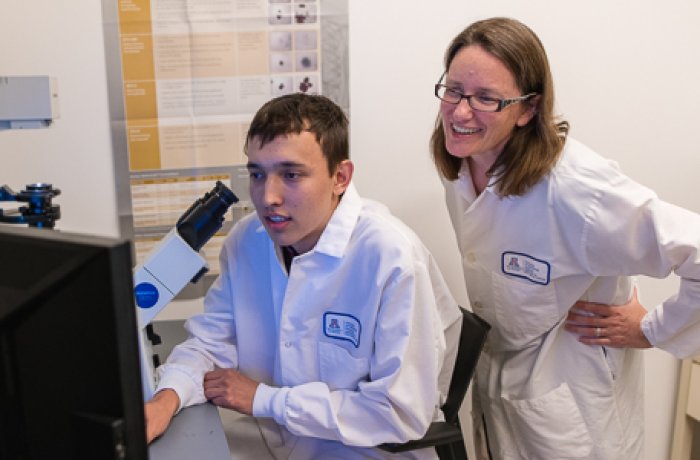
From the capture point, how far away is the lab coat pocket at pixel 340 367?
4.23ft

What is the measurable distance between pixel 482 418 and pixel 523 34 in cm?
97

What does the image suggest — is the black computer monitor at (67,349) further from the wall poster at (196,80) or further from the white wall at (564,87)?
the white wall at (564,87)

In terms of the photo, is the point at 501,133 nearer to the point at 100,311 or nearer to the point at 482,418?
the point at 482,418

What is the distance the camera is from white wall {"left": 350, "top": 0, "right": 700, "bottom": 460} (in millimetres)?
1771

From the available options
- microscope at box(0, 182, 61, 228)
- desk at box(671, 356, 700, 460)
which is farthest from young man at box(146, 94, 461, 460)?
desk at box(671, 356, 700, 460)

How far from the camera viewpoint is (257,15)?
1.69 meters

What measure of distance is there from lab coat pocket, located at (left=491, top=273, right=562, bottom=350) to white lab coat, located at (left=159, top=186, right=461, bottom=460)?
0.13m

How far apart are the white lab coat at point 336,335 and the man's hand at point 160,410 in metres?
0.03

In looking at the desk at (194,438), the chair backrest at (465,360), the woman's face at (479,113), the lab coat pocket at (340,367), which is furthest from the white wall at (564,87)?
the desk at (194,438)

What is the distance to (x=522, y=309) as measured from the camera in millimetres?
1445

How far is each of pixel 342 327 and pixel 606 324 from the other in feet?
2.09

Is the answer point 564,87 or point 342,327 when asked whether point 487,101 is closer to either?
point 342,327

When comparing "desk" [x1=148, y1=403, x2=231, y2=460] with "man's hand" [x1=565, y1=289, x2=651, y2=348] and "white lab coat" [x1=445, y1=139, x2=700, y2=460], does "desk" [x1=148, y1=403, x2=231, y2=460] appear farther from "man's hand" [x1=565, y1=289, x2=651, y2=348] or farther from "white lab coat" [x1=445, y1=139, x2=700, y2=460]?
"man's hand" [x1=565, y1=289, x2=651, y2=348]

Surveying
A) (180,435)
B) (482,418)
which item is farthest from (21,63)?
(482,418)
